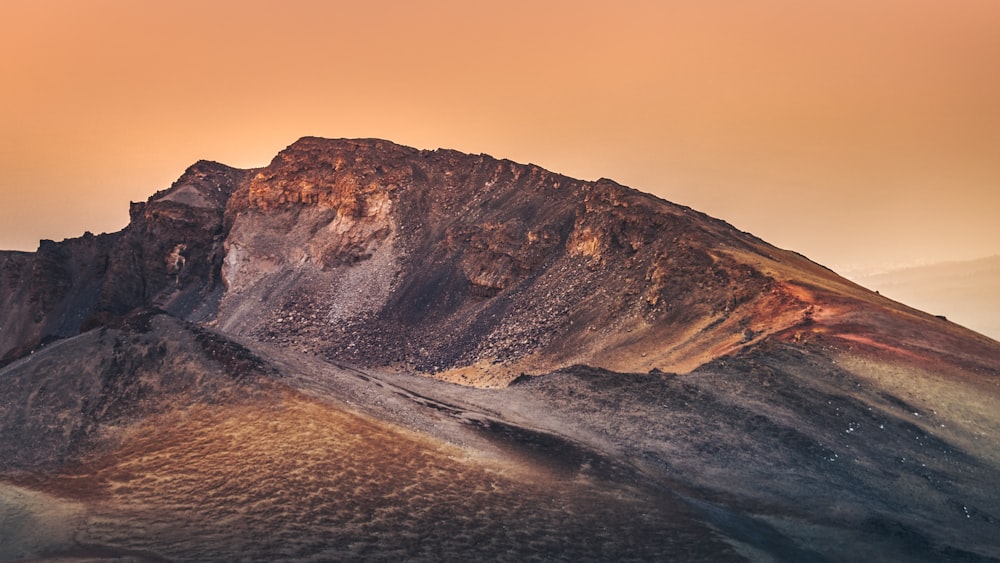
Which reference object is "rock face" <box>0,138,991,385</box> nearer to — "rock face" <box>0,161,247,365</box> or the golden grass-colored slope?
"rock face" <box>0,161,247,365</box>

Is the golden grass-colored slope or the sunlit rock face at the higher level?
the sunlit rock face

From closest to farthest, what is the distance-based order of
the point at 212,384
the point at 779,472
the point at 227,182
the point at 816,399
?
the point at 212,384 → the point at 779,472 → the point at 816,399 → the point at 227,182

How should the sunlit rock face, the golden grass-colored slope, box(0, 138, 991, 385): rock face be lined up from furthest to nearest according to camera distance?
the sunlit rock face, box(0, 138, 991, 385): rock face, the golden grass-colored slope

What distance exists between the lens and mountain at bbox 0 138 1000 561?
55.1ft

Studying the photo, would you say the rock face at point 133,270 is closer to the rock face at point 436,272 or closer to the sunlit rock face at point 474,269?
the rock face at point 436,272

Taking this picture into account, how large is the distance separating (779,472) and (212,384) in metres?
18.6

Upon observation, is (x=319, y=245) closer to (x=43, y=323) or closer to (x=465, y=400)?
(x=43, y=323)

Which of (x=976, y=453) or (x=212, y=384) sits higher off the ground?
(x=976, y=453)

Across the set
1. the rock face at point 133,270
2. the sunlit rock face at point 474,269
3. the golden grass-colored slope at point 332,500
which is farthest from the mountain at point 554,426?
the rock face at point 133,270

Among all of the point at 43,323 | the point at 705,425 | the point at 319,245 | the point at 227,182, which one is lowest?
the point at 43,323

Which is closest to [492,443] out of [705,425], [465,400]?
[465,400]

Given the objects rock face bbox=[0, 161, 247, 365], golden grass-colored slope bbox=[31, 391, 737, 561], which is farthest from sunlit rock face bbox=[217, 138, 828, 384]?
golden grass-colored slope bbox=[31, 391, 737, 561]

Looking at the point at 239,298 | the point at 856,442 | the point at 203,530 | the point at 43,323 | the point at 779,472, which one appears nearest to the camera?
the point at 203,530

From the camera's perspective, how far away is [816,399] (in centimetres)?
3109
